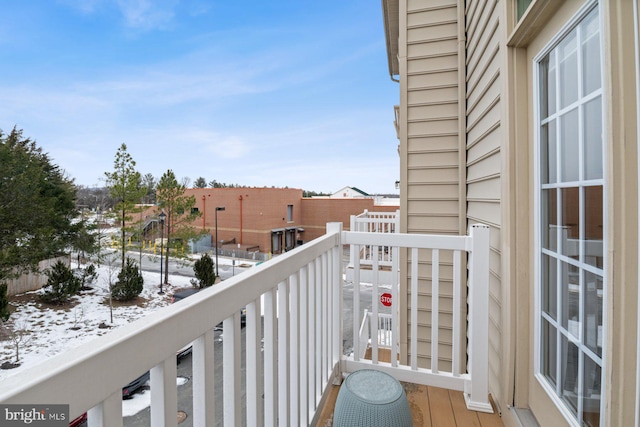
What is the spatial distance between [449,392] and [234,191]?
65.1ft

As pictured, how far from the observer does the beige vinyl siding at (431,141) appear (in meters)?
2.84

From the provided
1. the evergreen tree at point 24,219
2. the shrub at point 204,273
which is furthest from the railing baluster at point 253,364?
the evergreen tree at point 24,219

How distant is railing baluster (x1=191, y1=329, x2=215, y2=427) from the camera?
25.7 inches

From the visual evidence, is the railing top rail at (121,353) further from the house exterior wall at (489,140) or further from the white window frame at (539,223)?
the house exterior wall at (489,140)

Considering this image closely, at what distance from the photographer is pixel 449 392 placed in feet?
5.78

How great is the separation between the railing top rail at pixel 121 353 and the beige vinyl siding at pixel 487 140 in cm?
153

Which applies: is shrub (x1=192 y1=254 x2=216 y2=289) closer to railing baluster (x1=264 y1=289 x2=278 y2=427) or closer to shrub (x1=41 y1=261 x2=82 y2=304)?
shrub (x1=41 y1=261 x2=82 y2=304)

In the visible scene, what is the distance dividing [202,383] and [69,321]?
6015 millimetres

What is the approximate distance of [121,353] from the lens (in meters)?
0.45

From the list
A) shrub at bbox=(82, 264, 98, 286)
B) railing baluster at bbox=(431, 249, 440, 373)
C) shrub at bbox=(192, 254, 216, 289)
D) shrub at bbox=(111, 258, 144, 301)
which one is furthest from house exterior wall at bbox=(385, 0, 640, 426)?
shrub at bbox=(82, 264, 98, 286)

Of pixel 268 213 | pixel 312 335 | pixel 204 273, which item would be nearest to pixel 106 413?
pixel 312 335

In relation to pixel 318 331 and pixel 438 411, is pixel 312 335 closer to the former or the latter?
pixel 318 331

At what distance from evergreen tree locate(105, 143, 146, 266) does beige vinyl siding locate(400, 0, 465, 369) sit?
37.4 ft

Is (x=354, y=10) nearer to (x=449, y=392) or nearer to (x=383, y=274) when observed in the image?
(x=383, y=274)
